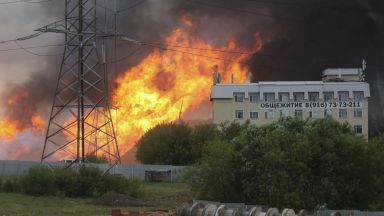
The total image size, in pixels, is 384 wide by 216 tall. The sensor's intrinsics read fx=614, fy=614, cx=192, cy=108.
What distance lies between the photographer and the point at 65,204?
1959 inches

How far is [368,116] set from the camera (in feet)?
500

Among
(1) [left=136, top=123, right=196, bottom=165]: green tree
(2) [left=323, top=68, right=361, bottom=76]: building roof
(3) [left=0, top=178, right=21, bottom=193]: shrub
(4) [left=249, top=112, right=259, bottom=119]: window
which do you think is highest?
(2) [left=323, top=68, right=361, bottom=76]: building roof

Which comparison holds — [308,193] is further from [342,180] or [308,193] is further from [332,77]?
[332,77]

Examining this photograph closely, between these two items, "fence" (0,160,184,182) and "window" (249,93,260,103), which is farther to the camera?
"window" (249,93,260,103)

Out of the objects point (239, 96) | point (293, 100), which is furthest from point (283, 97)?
point (239, 96)

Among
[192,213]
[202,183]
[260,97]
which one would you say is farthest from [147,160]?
[192,213]

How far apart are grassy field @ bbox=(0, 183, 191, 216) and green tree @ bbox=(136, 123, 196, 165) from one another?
51.5m

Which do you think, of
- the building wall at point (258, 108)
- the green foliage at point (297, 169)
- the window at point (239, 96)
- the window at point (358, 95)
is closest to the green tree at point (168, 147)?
the building wall at point (258, 108)

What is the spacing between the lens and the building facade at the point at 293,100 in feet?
474

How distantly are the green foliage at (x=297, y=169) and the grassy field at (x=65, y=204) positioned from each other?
459 centimetres

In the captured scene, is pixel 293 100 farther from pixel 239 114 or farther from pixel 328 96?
pixel 239 114

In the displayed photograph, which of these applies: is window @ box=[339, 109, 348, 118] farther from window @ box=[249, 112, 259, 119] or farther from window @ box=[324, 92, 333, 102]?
window @ box=[249, 112, 259, 119]

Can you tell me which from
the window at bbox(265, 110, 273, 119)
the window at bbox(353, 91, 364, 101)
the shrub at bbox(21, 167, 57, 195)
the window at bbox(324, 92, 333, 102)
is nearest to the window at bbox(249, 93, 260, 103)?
the window at bbox(265, 110, 273, 119)

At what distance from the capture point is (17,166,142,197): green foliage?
57.2 meters
